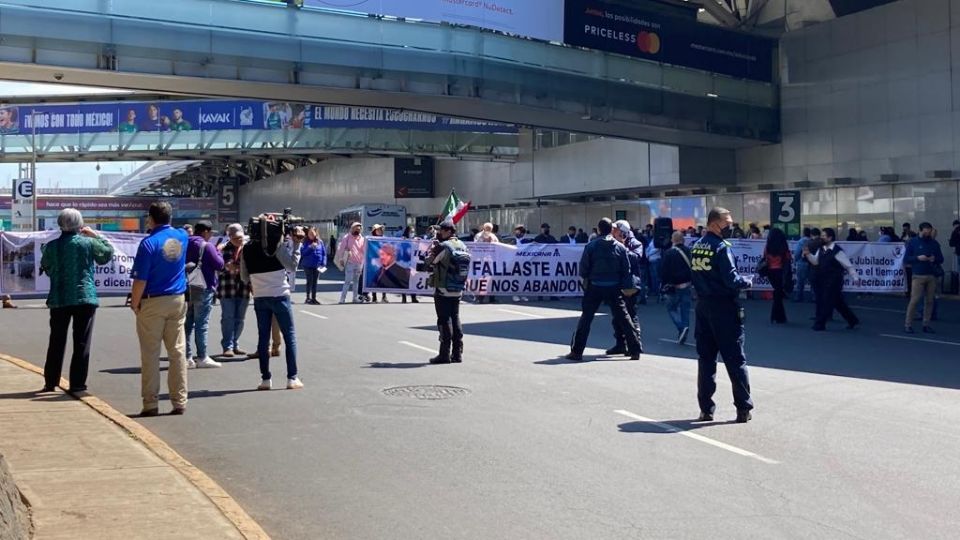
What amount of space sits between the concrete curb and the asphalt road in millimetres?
186

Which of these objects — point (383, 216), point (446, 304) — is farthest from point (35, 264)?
point (383, 216)

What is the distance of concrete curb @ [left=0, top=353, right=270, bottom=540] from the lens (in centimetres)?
575

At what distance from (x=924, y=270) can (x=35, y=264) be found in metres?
18.5

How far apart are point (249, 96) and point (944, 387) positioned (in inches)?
838

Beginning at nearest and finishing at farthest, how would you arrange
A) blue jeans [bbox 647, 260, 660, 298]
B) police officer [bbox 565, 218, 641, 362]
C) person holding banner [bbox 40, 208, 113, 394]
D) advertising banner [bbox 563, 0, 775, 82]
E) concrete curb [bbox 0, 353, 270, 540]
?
concrete curb [bbox 0, 353, 270, 540] → person holding banner [bbox 40, 208, 113, 394] → police officer [bbox 565, 218, 641, 362] → blue jeans [bbox 647, 260, 660, 298] → advertising banner [bbox 563, 0, 775, 82]

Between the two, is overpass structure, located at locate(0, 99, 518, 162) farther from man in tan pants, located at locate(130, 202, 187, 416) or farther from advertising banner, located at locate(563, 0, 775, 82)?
man in tan pants, located at locate(130, 202, 187, 416)

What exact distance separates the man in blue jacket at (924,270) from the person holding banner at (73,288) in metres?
13.2

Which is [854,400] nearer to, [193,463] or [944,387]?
[944,387]

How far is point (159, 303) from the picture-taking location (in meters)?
9.20

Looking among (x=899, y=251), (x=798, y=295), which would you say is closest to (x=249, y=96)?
(x=798, y=295)

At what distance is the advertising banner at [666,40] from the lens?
93.5 ft

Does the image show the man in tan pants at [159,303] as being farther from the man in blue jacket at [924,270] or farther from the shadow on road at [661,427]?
the man in blue jacket at [924,270]

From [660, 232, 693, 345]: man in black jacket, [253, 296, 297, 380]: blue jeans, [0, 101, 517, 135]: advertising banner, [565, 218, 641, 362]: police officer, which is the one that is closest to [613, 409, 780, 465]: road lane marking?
[253, 296, 297, 380]: blue jeans

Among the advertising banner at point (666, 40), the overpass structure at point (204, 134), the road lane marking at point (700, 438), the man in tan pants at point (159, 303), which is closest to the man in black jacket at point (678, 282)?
the road lane marking at point (700, 438)
